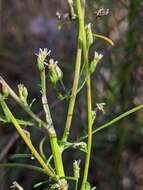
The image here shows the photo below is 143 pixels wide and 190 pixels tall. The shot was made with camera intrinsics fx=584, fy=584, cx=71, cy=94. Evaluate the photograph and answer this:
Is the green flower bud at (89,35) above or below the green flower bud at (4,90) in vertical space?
above

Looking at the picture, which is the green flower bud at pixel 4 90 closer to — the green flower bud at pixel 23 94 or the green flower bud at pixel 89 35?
the green flower bud at pixel 23 94

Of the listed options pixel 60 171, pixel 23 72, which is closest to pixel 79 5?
pixel 60 171

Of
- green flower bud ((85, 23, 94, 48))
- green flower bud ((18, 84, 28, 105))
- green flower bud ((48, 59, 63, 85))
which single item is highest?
green flower bud ((85, 23, 94, 48))

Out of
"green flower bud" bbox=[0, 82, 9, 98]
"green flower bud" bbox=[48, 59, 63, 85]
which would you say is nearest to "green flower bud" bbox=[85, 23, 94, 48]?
"green flower bud" bbox=[48, 59, 63, 85]

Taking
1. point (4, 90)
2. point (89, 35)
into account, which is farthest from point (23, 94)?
point (89, 35)

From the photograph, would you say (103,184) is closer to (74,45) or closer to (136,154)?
(136,154)

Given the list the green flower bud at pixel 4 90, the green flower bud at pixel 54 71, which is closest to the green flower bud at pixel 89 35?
the green flower bud at pixel 54 71

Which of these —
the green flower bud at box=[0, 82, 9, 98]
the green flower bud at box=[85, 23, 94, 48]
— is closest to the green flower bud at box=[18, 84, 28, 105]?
the green flower bud at box=[0, 82, 9, 98]

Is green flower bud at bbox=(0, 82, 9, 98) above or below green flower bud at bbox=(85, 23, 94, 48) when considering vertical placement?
below

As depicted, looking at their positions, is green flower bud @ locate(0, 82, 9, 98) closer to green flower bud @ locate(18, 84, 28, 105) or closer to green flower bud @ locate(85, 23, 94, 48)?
green flower bud @ locate(18, 84, 28, 105)

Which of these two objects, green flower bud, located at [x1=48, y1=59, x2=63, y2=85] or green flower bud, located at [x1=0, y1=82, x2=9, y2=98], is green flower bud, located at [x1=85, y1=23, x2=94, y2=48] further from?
green flower bud, located at [x1=0, y1=82, x2=9, y2=98]

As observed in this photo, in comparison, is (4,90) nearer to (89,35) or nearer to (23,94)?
(23,94)
